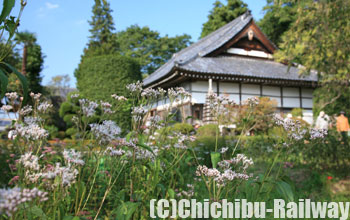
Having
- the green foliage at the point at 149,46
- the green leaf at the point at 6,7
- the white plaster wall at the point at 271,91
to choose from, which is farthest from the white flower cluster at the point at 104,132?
the green foliage at the point at 149,46

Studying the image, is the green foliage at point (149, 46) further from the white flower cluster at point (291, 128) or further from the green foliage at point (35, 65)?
the white flower cluster at point (291, 128)

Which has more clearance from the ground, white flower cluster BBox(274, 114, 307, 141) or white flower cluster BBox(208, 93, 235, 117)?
white flower cluster BBox(208, 93, 235, 117)

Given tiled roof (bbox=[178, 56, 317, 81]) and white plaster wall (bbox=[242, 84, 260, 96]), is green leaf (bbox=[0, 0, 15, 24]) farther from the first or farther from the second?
white plaster wall (bbox=[242, 84, 260, 96])

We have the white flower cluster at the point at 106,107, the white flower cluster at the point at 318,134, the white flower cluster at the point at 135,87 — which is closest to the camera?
the white flower cluster at the point at 318,134

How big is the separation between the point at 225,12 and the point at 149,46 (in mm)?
10448

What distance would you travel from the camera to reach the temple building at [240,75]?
15.9 metres

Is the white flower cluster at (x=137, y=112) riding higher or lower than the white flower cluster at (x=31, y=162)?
higher

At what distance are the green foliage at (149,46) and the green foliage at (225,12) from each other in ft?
14.2

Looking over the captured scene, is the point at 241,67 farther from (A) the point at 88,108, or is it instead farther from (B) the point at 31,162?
(B) the point at 31,162

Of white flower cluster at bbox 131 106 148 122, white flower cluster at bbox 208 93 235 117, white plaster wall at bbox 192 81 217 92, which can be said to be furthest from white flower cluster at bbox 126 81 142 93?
white plaster wall at bbox 192 81 217 92

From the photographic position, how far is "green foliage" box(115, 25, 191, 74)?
117ft

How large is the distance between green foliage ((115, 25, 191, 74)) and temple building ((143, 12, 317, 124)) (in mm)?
16166

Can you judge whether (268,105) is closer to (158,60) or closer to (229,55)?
(229,55)

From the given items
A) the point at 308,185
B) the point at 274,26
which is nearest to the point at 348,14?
the point at 308,185
